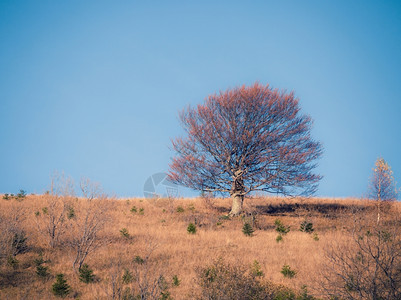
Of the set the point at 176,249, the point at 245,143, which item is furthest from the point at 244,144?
the point at 176,249

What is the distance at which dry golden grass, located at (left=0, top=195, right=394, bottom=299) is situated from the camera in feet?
28.9

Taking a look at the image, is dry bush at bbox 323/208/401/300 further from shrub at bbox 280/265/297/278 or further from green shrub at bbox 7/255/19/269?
green shrub at bbox 7/255/19/269

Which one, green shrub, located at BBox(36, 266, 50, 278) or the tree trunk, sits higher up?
the tree trunk

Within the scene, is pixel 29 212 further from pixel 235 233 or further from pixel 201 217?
pixel 235 233

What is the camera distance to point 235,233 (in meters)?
16.0

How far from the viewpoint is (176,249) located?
41.3 feet

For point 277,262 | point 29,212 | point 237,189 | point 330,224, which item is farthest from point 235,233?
point 29,212

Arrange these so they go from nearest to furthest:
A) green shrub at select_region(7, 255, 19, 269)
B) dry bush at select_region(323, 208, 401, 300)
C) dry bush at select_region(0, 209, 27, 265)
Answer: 1. dry bush at select_region(323, 208, 401, 300)
2. green shrub at select_region(7, 255, 19, 269)
3. dry bush at select_region(0, 209, 27, 265)

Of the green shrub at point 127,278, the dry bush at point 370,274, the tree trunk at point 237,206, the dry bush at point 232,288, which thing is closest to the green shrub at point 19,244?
the green shrub at point 127,278

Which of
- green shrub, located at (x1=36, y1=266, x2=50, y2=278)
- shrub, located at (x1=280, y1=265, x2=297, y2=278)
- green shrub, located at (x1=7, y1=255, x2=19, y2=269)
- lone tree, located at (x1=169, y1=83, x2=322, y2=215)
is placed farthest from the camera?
lone tree, located at (x1=169, y1=83, x2=322, y2=215)

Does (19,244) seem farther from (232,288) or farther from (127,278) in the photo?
(232,288)

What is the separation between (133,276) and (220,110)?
15.2 metres

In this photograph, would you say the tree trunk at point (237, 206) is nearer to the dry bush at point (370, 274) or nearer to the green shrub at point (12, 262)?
the dry bush at point (370, 274)

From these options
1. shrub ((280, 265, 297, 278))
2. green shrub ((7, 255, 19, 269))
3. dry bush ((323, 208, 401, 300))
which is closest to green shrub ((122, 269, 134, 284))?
green shrub ((7, 255, 19, 269))
